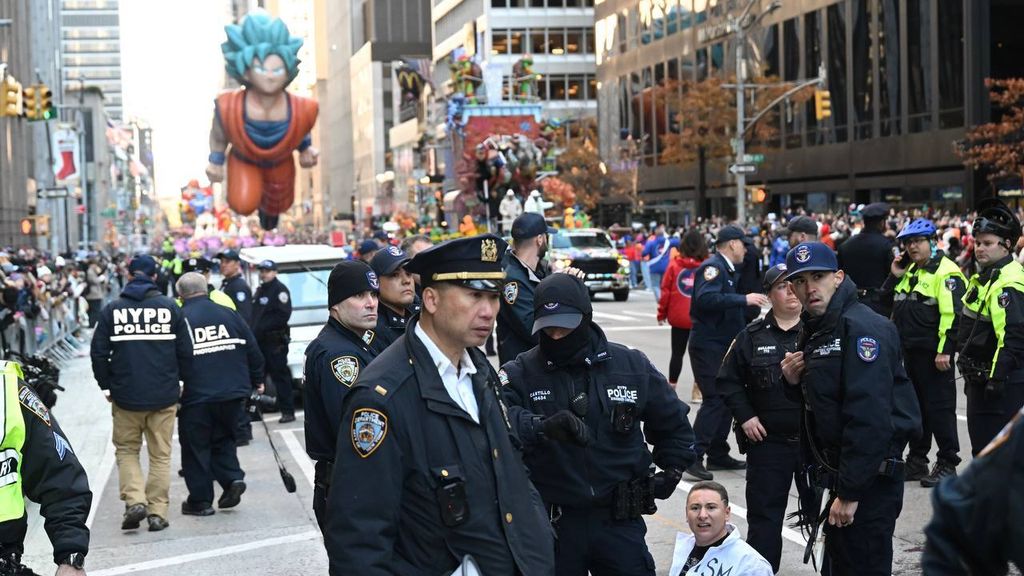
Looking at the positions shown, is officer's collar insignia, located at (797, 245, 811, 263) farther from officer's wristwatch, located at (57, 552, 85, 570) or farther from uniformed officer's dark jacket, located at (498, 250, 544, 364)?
officer's wristwatch, located at (57, 552, 85, 570)

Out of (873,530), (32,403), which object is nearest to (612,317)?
(873,530)

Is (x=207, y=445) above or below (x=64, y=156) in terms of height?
below

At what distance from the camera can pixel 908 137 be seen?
45938 millimetres

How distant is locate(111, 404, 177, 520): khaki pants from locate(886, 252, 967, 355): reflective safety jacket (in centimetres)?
571

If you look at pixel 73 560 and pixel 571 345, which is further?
pixel 571 345

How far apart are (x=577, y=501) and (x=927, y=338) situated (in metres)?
5.72

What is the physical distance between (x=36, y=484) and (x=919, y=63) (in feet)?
142

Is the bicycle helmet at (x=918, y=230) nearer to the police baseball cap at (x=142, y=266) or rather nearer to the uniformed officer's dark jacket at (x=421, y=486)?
the police baseball cap at (x=142, y=266)

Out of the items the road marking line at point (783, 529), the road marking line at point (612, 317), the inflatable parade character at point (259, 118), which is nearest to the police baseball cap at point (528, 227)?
the road marking line at point (783, 529)

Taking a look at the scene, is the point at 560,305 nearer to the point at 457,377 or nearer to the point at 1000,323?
the point at 457,377

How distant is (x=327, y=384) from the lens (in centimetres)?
627

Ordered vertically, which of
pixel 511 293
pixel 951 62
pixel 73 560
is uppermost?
pixel 951 62

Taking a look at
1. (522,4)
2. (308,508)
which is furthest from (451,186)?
(308,508)

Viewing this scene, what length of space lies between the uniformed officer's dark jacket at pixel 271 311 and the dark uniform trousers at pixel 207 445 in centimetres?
458
